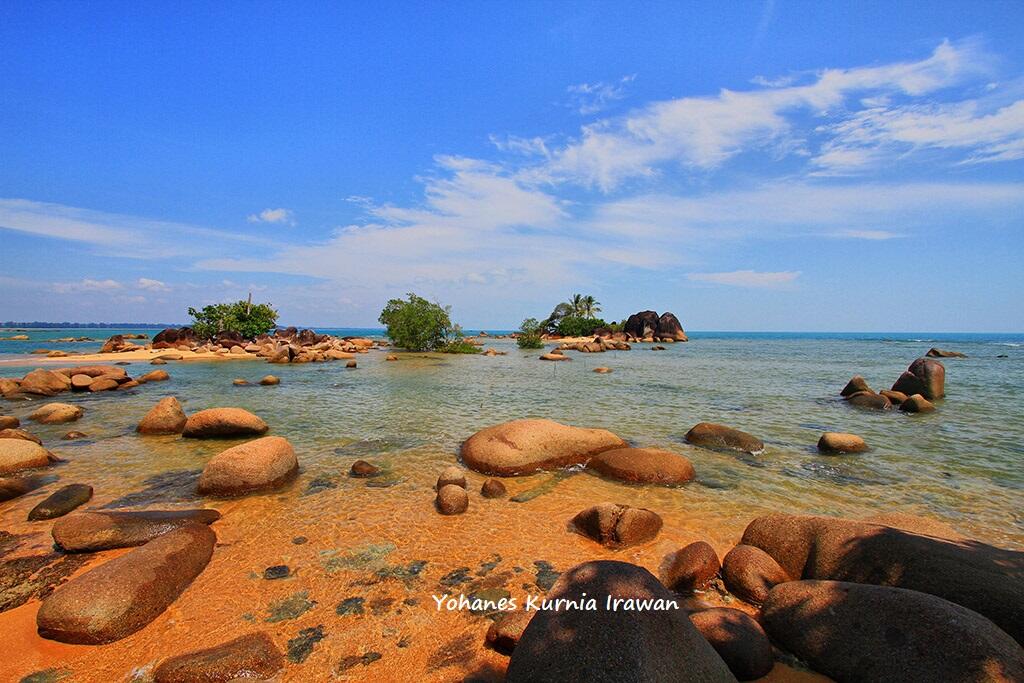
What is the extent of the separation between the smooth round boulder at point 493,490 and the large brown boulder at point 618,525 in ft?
6.64

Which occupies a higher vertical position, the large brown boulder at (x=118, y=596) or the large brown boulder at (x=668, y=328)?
the large brown boulder at (x=668, y=328)

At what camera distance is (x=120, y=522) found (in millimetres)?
6777

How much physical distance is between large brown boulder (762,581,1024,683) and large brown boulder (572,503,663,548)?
7.21ft

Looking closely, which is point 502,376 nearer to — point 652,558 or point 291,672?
point 652,558

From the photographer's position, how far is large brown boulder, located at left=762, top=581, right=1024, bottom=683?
3498mm

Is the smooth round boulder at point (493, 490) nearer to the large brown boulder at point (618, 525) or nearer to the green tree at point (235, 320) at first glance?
the large brown boulder at point (618, 525)

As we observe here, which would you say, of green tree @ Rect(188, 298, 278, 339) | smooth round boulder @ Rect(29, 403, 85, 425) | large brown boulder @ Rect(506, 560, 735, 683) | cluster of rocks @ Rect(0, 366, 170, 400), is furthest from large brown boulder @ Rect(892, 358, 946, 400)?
green tree @ Rect(188, 298, 278, 339)

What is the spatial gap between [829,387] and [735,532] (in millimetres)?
23702

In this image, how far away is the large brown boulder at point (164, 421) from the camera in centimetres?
1369

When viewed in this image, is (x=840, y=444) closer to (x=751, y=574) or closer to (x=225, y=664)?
(x=751, y=574)

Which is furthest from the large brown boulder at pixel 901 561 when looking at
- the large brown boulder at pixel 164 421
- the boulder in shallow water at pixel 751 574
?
the large brown boulder at pixel 164 421

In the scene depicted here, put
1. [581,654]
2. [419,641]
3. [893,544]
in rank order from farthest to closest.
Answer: [893,544]
[419,641]
[581,654]

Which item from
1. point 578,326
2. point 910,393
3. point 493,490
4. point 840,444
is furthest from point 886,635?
point 578,326

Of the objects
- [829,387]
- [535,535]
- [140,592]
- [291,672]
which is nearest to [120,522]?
[140,592]
